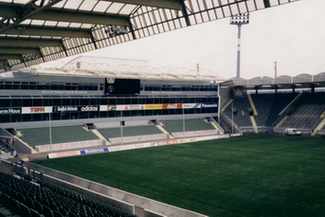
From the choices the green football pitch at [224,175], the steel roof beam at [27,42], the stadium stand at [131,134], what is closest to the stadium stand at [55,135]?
the stadium stand at [131,134]

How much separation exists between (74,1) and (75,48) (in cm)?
861

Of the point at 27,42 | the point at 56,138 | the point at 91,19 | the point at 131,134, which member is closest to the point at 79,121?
the point at 56,138

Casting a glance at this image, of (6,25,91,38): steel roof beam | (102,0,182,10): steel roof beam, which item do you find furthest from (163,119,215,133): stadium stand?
(102,0,182,10): steel roof beam

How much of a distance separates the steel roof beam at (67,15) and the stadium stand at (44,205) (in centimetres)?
855

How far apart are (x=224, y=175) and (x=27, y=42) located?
64.1ft

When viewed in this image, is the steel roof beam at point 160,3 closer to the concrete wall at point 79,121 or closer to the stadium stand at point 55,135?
the stadium stand at point 55,135

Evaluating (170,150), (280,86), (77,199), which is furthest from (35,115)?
(280,86)

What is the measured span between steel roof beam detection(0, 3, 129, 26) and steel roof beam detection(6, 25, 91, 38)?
3.20m

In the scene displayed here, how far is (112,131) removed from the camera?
58875 mm

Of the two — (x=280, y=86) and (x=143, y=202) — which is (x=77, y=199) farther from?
(x=280, y=86)

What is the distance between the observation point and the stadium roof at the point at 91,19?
16.7 metres

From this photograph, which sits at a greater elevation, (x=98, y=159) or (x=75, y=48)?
(x=75, y=48)

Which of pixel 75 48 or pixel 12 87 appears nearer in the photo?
pixel 75 48

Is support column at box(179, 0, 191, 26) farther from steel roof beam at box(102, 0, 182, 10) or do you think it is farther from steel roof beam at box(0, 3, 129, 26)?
steel roof beam at box(0, 3, 129, 26)
